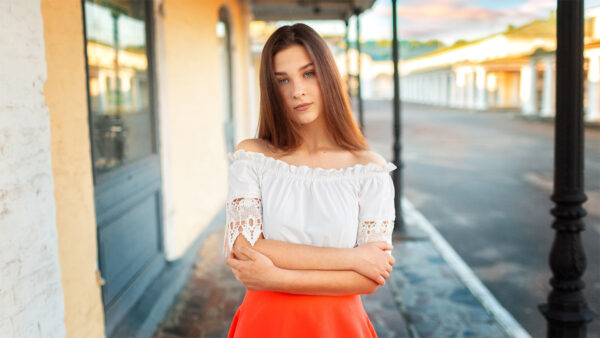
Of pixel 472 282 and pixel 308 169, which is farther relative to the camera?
pixel 472 282

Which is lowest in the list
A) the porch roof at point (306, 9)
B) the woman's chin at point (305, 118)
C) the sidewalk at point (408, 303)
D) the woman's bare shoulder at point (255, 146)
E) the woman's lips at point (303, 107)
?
the sidewalk at point (408, 303)

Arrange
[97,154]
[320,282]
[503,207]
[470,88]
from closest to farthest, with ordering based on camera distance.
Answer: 1. [320,282]
2. [97,154]
3. [503,207]
4. [470,88]

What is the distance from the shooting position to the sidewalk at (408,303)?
3.83 m

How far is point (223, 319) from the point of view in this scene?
3963 millimetres

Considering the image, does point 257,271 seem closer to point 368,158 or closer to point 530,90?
point 368,158

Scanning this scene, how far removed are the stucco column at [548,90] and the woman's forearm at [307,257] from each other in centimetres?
2955

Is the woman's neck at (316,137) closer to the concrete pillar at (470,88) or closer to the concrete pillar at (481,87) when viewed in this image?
the concrete pillar at (481,87)

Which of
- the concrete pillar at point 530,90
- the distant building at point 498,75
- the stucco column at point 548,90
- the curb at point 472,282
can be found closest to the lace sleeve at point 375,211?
the curb at point 472,282

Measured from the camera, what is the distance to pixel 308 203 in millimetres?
1688

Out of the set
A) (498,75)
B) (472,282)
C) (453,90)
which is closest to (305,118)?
(472,282)

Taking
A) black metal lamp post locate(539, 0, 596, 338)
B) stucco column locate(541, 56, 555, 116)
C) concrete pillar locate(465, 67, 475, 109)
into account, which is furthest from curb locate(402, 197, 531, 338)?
concrete pillar locate(465, 67, 475, 109)

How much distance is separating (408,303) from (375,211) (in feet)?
9.70

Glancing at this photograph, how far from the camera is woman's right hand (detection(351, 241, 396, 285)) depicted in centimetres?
163

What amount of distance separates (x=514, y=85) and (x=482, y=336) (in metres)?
40.3
